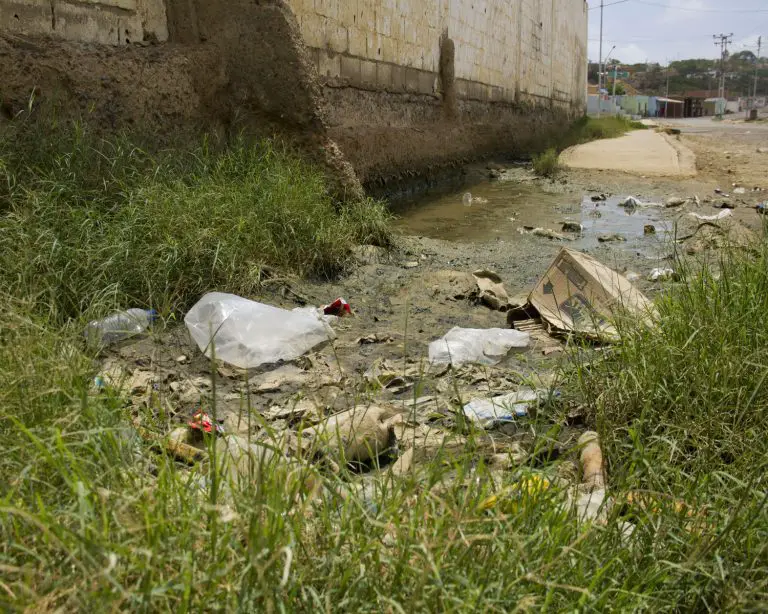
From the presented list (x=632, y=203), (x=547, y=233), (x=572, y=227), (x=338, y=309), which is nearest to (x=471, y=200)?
(x=632, y=203)

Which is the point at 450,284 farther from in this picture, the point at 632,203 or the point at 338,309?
the point at 632,203

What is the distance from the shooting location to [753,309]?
79.8 inches

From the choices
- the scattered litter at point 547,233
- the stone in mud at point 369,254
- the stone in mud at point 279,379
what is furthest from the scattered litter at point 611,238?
the stone in mud at point 279,379

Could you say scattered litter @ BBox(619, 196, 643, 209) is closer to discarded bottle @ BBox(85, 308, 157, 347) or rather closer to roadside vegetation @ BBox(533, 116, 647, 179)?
roadside vegetation @ BBox(533, 116, 647, 179)

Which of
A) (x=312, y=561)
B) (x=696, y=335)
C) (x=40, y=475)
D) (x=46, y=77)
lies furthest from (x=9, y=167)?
(x=696, y=335)

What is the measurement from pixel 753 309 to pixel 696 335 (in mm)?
182

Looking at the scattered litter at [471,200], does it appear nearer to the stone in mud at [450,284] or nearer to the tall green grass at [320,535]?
the stone in mud at [450,284]

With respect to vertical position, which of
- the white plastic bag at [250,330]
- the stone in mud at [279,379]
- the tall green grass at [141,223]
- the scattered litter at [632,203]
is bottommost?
the stone in mud at [279,379]

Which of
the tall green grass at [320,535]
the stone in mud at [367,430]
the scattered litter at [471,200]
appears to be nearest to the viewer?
the tall green grass at [320,535]

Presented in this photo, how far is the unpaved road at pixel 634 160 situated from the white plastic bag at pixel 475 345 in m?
7.25

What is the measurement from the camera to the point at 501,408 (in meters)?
2.19

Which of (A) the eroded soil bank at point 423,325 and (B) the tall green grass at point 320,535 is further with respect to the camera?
(A) the eroded soil bank at point 423,325

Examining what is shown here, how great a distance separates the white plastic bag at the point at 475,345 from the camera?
2.69 m

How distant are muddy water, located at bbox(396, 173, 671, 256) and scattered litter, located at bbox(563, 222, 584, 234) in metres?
0.05
